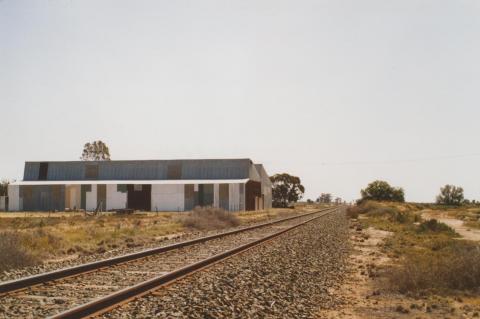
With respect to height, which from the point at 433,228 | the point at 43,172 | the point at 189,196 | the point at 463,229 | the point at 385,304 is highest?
the point at 43,172

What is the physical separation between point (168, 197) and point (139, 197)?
3582 mm

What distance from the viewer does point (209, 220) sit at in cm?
3141

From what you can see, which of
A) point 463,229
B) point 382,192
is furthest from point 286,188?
point 463,229

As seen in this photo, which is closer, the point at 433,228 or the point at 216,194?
the point at 433,228

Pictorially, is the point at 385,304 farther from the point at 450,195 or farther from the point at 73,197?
the point at 450,195

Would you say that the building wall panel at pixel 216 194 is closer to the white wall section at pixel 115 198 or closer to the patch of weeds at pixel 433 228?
the white wall section at pixel 115 198

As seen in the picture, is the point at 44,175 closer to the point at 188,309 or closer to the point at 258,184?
the point at 258,184

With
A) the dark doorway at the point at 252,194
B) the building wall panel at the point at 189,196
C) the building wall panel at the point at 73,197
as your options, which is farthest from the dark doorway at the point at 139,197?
the dark doorway at the point at 252,194

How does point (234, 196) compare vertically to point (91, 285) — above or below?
above

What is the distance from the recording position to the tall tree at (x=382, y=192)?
398ft

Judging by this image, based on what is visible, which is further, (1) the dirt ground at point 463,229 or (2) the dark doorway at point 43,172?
(2) the dark doorway at point 43,172

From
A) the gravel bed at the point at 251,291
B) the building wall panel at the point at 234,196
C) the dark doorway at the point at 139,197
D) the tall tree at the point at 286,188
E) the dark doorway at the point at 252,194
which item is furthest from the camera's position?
the tall tree at the point at 286,188

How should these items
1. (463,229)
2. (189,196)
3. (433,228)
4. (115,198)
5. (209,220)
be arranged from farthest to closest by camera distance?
(115,198)
(189,196)
(463,229)
(209,220)
(433,228)

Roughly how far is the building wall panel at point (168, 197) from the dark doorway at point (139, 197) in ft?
2.09
